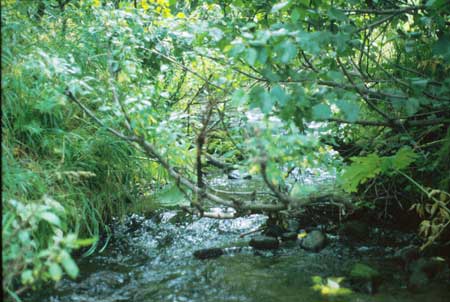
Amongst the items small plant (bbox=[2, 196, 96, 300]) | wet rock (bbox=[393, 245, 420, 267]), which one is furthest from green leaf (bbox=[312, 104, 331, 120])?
wet rock (bbox=[393, 245, 420, 267])

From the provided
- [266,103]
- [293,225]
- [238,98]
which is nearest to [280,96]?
[266,103]

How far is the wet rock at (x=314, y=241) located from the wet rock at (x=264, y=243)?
22 centimetres

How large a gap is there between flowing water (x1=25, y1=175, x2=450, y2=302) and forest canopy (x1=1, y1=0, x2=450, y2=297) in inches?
11.3

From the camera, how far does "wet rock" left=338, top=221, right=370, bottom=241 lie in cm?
401

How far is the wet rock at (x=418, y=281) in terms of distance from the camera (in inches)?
120

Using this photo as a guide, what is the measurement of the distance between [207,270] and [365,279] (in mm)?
1096

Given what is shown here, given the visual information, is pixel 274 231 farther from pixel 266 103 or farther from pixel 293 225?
pixel 266 103

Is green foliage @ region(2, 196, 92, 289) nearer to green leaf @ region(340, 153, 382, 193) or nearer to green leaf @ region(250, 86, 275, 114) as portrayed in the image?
green leaf @ region(250, 86, 275, 114)

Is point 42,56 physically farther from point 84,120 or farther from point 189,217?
point 189,217

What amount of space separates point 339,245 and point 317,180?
1446mm

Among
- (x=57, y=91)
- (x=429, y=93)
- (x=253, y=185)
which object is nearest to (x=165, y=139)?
(x=57, y=91)

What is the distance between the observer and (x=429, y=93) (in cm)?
296

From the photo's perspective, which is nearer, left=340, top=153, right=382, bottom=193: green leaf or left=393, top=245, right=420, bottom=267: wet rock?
left=340, top=153, right=382, bottom=193: green leaf

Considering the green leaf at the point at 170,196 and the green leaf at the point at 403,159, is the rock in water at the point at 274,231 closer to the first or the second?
the green leaf at the point at 170,196
